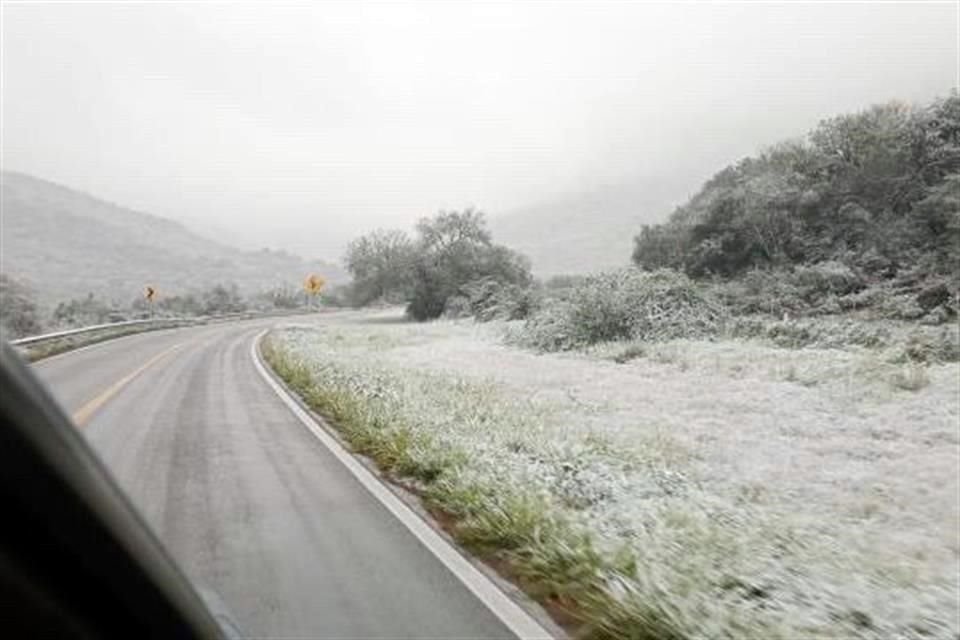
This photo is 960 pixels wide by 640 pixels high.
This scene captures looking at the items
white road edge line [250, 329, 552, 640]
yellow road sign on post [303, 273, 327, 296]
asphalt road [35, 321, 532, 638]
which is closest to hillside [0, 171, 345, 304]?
yellow road sign on post [303, 273, 327, 296]

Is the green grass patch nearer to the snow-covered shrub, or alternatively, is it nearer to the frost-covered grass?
the frost-covered grass

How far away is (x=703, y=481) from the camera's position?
396 inches

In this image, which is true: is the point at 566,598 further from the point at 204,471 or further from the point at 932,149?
the point at 932,149

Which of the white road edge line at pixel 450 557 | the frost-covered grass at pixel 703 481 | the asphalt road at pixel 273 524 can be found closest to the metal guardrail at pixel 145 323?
the asphalt road at pixel 273 524

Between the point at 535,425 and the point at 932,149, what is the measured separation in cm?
2718

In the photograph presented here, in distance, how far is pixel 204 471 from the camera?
32.7 feet

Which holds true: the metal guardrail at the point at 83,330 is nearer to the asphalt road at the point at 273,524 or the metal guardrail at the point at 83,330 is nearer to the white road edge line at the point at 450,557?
the asphalt road at the point at 273,524

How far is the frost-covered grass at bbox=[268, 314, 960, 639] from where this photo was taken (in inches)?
220

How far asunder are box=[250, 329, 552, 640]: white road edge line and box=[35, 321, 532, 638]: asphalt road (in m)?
0.07

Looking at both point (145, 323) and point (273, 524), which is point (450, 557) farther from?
point (145, 323)

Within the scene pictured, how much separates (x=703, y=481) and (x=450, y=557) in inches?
162

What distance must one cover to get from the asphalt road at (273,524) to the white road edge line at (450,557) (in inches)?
2.9

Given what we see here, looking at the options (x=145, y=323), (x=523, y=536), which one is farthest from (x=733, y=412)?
(x=145, y=323)

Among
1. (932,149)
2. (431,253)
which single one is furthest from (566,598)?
(431,253)
